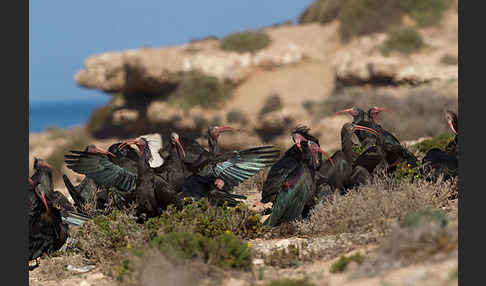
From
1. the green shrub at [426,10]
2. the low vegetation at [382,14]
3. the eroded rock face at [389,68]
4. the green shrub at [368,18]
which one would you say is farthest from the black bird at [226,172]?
the green shrub at [426,10]

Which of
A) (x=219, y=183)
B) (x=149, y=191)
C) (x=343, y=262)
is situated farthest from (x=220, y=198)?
(x=343, y=262)

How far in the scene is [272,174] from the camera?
8.83 metres

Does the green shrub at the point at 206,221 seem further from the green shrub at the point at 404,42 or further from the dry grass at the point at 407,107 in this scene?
the green shrub at the point at 404,42

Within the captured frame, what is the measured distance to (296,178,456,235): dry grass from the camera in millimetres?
7184

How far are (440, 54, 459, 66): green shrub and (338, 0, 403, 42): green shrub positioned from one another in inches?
222

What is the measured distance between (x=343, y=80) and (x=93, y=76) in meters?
12.0

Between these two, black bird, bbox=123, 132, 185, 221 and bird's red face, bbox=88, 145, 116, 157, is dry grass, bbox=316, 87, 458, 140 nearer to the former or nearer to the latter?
bird's red face, bbox=88, 145, 116, 157

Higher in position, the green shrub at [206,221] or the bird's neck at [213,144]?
the bird's neck at [213,144]

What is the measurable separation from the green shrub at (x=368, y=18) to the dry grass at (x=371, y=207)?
83.2 feet

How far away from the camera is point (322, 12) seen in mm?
37625

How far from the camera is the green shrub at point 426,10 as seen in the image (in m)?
31.9

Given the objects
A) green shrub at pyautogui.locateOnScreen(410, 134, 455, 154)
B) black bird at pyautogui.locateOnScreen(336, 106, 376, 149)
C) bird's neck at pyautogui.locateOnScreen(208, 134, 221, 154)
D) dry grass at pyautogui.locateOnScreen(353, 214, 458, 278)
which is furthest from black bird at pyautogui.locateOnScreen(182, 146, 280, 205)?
green shrub at pyautogui.locateOnScreen(410, 134, 455, 154)

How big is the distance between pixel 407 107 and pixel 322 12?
14703mm

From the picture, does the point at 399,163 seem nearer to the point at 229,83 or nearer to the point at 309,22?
the point at 229,83
